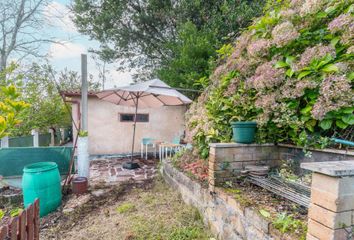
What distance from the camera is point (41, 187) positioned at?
3.47 meters

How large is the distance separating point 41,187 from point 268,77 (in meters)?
3.86

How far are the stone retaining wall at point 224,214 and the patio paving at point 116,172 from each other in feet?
7.16

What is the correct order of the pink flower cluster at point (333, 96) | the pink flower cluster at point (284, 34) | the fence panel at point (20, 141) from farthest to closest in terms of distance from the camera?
the fence panel at point (20, 141) < the pink flower cluster at point (284, 34) < the pink flower cluster at point (333, 96)

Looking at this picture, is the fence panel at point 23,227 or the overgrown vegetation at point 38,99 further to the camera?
the overgrown vegetation at point 38,99

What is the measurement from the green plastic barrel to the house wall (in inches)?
163

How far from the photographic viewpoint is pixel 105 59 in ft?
30.6

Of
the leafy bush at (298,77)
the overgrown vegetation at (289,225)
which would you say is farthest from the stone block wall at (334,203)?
the leafy bush at (298,77)

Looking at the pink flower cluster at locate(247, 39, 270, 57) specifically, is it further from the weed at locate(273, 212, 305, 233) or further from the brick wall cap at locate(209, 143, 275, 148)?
the weed at locate(273, 212, 305, 233)

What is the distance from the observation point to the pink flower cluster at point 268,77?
97.3 inches

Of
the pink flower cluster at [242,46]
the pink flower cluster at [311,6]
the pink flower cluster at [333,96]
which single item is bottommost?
the pink flower cluster at [333,96]

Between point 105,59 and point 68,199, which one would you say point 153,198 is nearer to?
point 68,199

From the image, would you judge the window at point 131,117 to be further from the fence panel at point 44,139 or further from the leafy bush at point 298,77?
the leafy bush at point 298,77

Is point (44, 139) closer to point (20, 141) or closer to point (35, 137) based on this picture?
point (35, 137)

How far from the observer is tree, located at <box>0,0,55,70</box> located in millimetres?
9461
